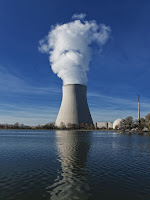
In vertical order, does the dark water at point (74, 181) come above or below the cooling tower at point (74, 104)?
below

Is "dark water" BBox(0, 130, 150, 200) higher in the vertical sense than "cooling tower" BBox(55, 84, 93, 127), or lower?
lower

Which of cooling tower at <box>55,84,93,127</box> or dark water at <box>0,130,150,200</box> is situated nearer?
dark water at <box>0,130,150,200</box>

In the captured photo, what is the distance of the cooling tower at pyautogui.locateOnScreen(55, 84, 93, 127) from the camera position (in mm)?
56219

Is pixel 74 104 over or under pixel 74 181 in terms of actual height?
over

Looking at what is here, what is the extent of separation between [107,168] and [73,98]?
47.8 metres

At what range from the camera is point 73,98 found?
56.2 metres

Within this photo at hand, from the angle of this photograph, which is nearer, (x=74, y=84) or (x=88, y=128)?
(x=74, y=84)

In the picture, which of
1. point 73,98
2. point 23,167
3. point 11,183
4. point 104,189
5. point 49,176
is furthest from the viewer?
point 73,98

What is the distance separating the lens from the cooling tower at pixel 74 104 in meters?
56.2

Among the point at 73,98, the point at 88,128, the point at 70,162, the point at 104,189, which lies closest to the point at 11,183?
the point at 104,189

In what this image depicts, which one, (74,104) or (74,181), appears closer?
(74,181)

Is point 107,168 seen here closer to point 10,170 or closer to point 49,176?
point 49,176

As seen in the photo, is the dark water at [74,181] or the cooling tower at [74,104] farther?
the cooling tower at [74,104]

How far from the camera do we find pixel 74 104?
185ft
